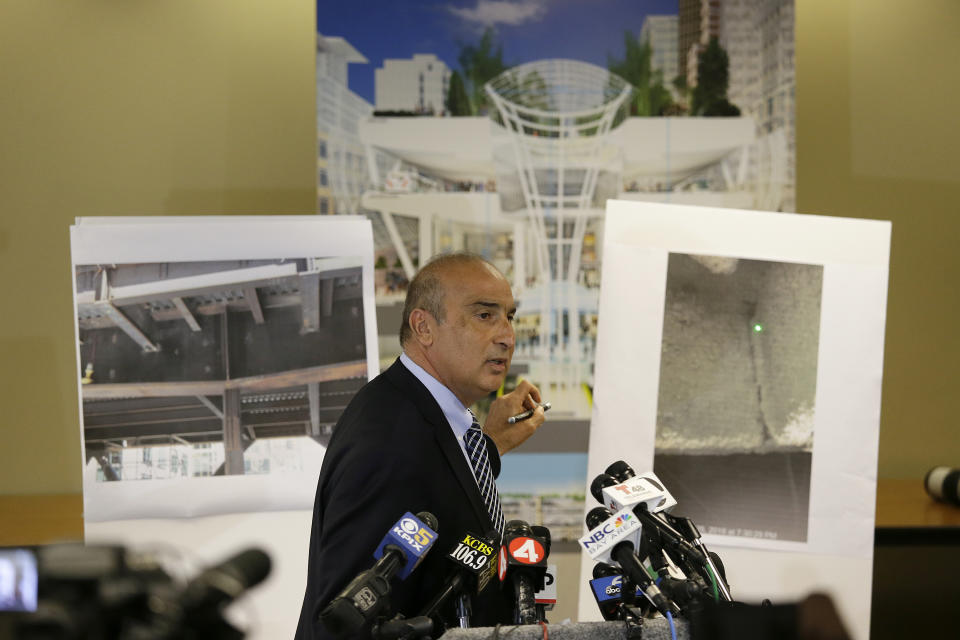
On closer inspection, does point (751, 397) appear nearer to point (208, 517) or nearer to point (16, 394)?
point (208, 517)

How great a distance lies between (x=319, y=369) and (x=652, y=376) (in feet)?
3.54

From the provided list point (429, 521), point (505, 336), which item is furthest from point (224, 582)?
point (505, 336)

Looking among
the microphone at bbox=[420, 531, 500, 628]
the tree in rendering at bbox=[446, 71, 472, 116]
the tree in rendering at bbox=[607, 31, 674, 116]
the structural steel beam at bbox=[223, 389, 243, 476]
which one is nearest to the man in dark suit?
the microphone at bbox=[420, 531, 500, 628]

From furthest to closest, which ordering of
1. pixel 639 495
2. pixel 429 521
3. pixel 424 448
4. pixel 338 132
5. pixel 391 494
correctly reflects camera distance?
pixel 338 132, pixel 424 448, pixel 391 494, pixel 639 495, pixel 429 521

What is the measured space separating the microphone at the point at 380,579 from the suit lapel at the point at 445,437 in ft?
1.60

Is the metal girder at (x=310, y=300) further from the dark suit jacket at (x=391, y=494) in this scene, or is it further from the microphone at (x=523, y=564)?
the microphone at (x=523, y=564)

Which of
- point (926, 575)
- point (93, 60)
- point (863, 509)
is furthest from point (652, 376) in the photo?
point (93, 60)

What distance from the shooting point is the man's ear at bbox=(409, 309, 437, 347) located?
2.23m

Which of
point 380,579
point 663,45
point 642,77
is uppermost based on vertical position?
point 663,45

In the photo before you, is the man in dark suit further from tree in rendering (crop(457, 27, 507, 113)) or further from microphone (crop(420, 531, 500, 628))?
tree in rendering (crop(457, 27, 507, 113))

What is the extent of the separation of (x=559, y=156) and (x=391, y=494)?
2462 millimetres

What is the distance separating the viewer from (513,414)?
114 inches

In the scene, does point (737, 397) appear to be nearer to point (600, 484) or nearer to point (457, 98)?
point (600, 484)

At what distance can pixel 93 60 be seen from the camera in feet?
12.2
